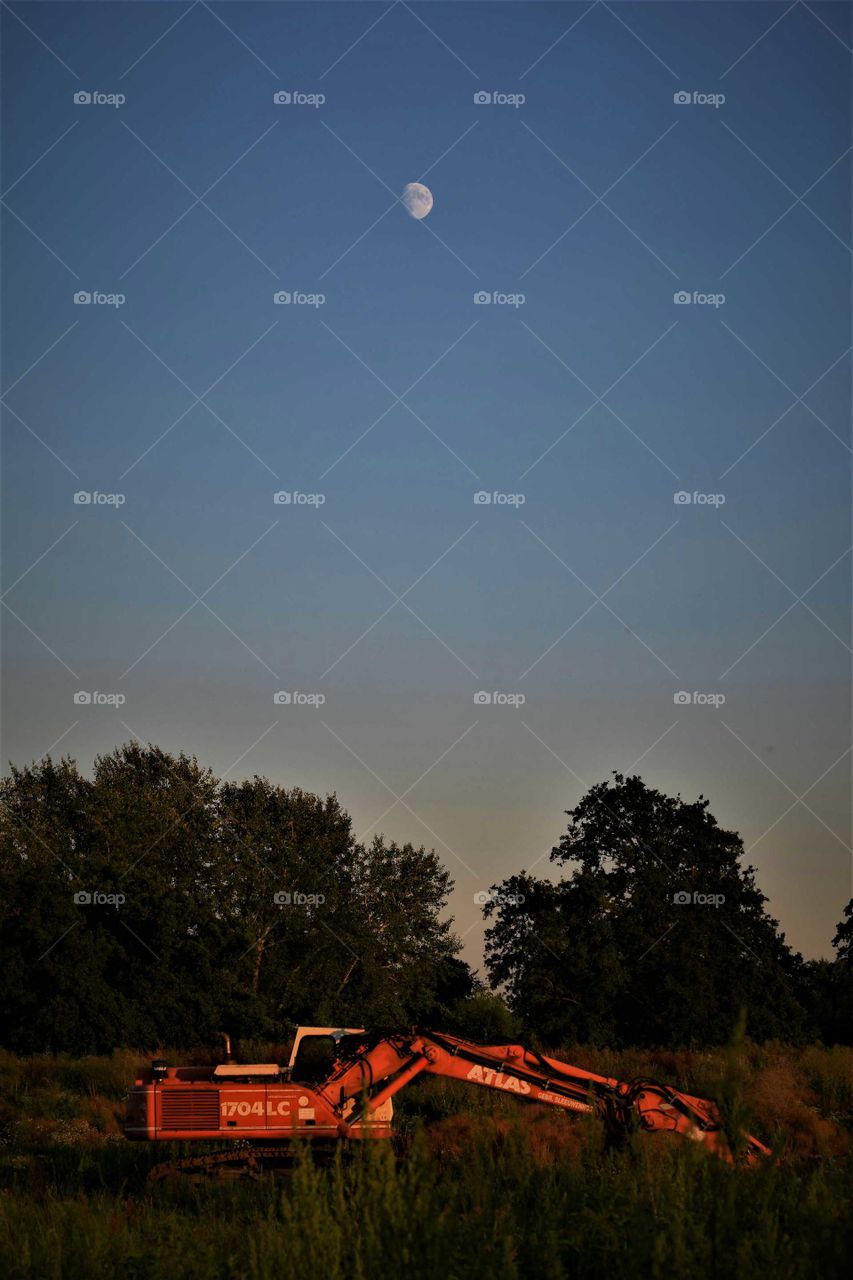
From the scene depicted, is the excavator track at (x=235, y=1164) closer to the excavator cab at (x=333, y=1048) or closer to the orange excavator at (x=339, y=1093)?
the orange excavator at (x=339, y=1093)

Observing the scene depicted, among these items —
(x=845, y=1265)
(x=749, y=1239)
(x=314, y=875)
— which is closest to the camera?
(x=845, y=1265)

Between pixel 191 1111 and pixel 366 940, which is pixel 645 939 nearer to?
pixel 366 940

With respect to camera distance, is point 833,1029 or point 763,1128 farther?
point 833,1029

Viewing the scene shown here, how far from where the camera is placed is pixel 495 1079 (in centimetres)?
2039

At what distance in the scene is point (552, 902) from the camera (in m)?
52.4

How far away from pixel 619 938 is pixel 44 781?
36.6m

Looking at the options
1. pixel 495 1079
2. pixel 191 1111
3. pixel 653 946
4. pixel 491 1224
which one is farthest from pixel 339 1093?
pixel 653 946

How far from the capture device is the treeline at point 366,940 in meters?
47.2

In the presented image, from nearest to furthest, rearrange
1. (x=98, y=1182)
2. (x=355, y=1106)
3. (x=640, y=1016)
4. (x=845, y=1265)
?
1. (x=845, y=1265)
2. (x=355, y=1106)
3. (x=98, y=1182)
4. (x=640, y=1016)

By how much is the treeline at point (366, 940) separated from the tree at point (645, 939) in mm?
79

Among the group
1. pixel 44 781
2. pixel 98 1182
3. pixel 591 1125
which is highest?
pixel 44 781

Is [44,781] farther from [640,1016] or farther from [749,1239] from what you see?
[749,1239]

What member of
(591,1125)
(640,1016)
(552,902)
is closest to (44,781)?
(552,902)

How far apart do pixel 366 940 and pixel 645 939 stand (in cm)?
1263
